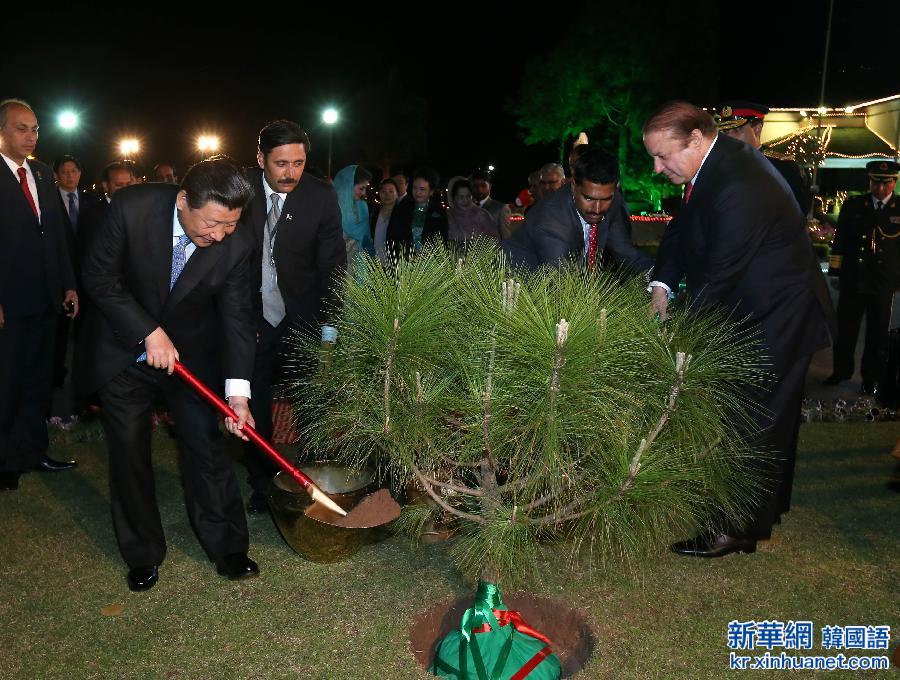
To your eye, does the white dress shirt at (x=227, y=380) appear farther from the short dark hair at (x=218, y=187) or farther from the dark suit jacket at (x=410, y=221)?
the dark suit jacket at (x=410, y=221)

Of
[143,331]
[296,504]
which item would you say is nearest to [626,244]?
[296,504]

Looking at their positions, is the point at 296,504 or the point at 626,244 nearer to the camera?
the point at 296,504

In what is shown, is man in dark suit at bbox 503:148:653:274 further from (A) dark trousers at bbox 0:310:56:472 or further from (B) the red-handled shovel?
(A) dark trousers at bbox 0:310:56:472

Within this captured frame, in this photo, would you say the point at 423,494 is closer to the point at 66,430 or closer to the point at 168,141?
the point at 66,430

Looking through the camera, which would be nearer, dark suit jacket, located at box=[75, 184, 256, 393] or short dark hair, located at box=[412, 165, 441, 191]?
dark suit jacket, located at box=[75, 184, 256, 393]

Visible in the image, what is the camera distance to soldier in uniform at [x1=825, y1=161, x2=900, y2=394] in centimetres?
684

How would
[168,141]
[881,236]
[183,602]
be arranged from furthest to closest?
[168,141], [881,236], [183,602]

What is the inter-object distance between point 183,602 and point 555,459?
1.79 meters

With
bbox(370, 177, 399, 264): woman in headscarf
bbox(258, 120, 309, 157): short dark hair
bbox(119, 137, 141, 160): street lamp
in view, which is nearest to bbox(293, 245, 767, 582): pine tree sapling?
bbox(258, 120, 309, 157): short dark hair

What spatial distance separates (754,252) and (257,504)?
254 centimetres

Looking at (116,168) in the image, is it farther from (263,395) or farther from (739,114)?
(739,114)

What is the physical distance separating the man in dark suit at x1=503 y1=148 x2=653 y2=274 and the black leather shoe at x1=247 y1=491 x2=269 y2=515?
166cm

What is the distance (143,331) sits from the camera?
10.2 ft

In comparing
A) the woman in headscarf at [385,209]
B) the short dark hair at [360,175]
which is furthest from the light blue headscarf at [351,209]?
the woman in headscarf at [385,209]
